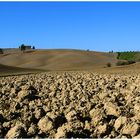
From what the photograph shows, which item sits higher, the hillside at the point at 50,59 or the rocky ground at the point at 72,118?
the hillside at the point at 50,59

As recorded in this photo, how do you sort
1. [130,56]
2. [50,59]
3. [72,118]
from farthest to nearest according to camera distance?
[130,56]
[50,59]
[72,118]

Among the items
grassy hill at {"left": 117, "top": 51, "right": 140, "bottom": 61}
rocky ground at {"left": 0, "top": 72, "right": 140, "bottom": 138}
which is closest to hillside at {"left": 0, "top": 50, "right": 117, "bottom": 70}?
grassy hill at {"left": 117, "top": 51, "right": 140, "bottom": 61}

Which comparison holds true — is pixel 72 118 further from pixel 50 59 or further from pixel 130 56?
pixel 130 56

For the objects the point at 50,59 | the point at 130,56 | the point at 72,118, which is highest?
the point at 130,56

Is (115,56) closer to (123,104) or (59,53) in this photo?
(59,53)

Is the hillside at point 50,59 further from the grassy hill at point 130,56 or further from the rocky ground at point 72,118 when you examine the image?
the rocky ground at point 72,118

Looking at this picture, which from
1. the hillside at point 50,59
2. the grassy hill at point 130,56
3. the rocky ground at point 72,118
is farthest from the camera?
the grassy hill at point 130,56

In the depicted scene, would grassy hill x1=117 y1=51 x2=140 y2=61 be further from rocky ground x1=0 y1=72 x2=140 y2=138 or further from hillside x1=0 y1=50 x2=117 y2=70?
rocky ground x1=0 y1=72 x2=140 y2=138

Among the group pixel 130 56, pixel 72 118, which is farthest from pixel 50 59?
pixel 72 118

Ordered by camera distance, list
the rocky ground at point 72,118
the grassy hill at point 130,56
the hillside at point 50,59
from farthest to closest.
Result: the grassy hill at point 130,56 → the hillside at point 50,59 → the rocky ground at point 72,118

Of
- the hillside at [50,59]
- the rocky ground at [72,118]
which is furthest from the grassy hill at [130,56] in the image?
the rocky ground at [72,118]

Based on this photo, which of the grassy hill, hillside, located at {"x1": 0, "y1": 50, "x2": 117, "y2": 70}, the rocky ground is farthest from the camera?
the grassy hill

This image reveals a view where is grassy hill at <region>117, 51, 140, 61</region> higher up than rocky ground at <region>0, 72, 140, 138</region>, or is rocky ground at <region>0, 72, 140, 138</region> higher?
grassy hill at <region>117, 51, 140, 61</region>

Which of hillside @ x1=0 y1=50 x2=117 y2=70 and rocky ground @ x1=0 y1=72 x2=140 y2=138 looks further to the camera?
hillside @ x1=0 y1=50 x2=117 y2=70
